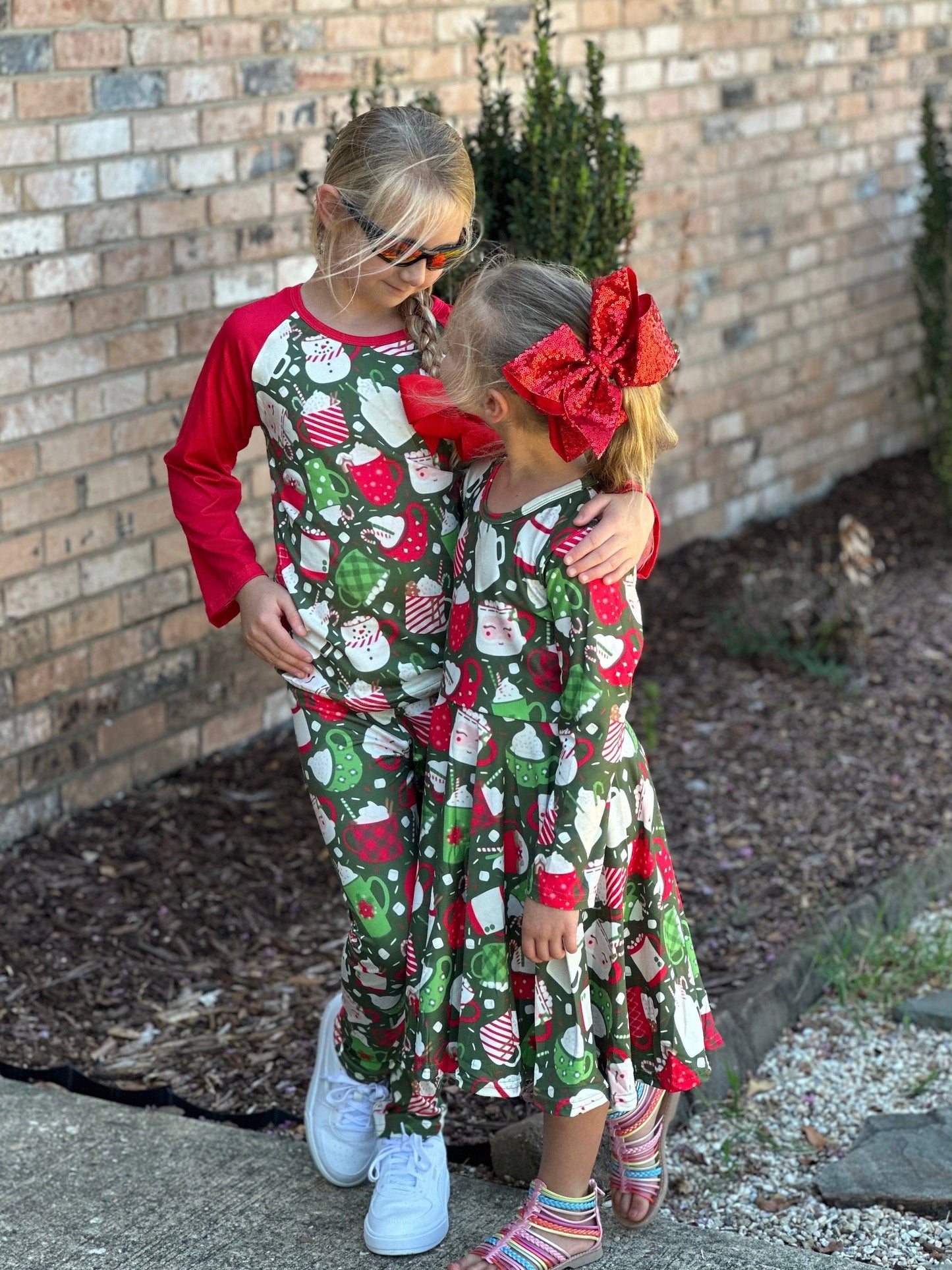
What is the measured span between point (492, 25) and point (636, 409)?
3137 millimetres

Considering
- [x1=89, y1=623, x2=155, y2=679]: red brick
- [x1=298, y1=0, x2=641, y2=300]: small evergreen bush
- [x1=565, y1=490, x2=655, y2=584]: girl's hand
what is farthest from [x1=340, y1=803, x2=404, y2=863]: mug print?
[x1=89, y1=623, x2=155, y2=679]: red brick

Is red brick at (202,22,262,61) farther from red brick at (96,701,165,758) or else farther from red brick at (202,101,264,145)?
red brick at (96,701,165,758)

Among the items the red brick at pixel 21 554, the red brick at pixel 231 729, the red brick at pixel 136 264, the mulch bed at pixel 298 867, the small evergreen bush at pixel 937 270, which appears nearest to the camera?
the mulch bed at pixel 298 867

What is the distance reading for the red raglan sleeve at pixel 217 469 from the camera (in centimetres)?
239

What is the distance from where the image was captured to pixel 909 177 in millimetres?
7277

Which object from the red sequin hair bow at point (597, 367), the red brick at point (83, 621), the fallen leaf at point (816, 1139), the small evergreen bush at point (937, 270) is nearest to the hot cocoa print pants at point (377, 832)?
the red sequin hair bow at point (597, 367)

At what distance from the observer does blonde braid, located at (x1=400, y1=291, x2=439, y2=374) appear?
2340mm

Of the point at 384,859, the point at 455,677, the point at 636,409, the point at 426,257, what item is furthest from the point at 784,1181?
the point at 426,257

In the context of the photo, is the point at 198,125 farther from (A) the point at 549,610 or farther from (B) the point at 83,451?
(A) the point at 549,610

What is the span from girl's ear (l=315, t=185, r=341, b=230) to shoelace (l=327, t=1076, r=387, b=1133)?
1370 mm

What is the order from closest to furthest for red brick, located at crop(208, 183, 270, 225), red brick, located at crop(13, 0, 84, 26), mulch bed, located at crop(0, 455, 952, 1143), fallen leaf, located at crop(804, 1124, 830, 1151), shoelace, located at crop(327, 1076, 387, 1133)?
shoelace, located at crop(327, 1076, 387, 1133) < fallen leaf, located at crop(804, 1124, 830, 1151) < mulch bed, located at crop(0, 455, 952, 1143) < red brick, located at crop(13, 0, 84, 26) < red brick, located at crop(208, 183, 270, 225)

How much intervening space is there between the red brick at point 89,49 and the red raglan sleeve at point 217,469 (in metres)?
1.54

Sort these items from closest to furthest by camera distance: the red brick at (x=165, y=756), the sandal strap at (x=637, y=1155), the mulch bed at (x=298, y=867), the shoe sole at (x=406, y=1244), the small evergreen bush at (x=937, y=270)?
the shoe sole at (x=406, y=1244) → the sandal strap at (x=637, y=1155) → the mulch bed at (x=298, y=867) → the red brick at (x=165, y=756) → the small evergreen bush at (x=937, y=270)

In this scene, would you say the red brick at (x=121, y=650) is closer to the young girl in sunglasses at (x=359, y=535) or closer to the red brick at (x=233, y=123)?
the red brick at (x=233, y=123)
